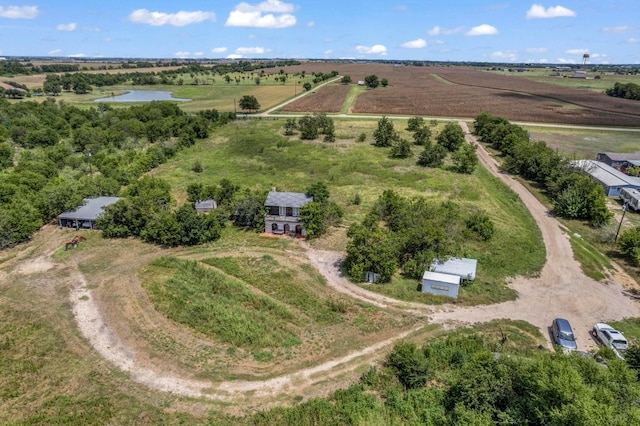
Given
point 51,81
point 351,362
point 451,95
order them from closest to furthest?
point 351,362 → point 451,95 → point 51,81

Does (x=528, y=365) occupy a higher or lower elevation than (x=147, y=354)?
higher

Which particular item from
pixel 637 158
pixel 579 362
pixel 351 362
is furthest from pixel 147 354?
pixel 637 158

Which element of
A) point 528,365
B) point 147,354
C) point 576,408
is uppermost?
point 576,408

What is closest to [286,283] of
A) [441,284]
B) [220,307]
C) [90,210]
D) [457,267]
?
[220,307]

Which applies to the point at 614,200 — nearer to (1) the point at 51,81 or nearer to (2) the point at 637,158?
(2) the point at 637,158

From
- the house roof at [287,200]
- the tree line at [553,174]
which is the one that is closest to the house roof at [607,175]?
the tree line at [553,174]

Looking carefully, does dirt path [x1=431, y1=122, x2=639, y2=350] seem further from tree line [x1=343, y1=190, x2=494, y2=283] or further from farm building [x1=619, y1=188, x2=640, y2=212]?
farm building [x1=619, y1=188, x2=640, y2=212]

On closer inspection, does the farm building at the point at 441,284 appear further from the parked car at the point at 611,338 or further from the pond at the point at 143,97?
the pond at the point at 143,97

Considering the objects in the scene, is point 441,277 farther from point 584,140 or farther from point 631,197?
point 584,140
